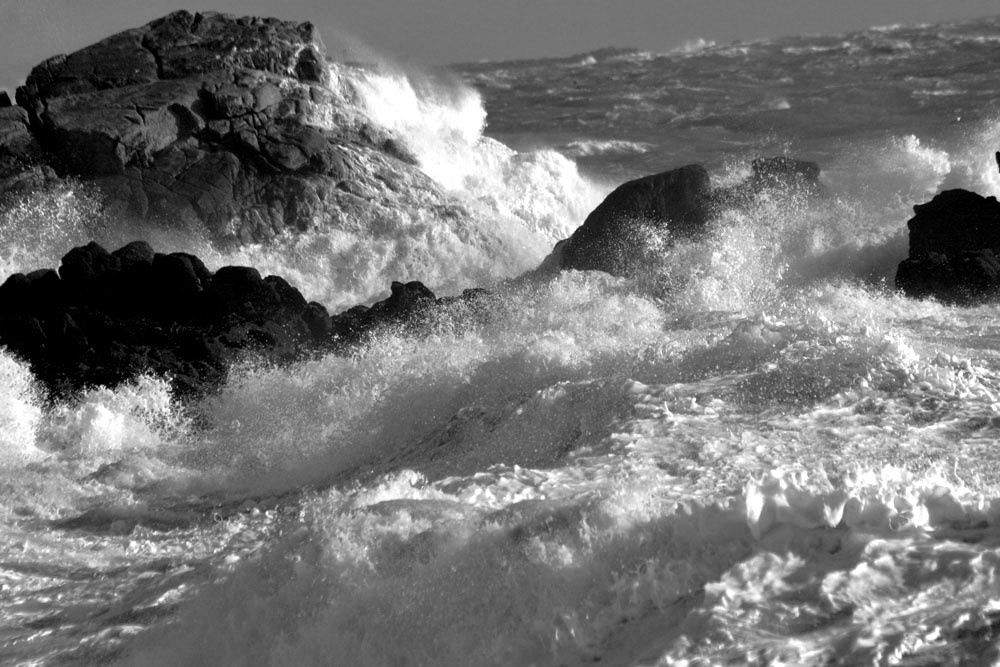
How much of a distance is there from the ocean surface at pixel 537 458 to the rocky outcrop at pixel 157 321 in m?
0.33

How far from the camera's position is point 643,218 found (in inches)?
648

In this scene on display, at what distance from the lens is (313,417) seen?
38.7 ft

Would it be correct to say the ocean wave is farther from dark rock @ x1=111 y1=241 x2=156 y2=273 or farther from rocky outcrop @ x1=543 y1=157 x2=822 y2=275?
dark rock @ x1=111 y1=241 x2=156 y2=273

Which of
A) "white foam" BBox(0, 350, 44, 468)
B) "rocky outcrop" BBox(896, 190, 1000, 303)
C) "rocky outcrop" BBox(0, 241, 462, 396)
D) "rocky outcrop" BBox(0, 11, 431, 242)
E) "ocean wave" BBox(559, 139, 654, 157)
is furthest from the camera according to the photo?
"ocean wave" BBox(559, 139, 654, 157)

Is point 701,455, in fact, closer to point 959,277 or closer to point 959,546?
point 959,546

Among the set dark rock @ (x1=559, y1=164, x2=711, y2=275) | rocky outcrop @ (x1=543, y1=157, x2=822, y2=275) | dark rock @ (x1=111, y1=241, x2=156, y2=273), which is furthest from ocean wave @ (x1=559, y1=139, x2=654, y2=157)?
dark rock @ (x1=111, y1=241, x2=156, y2=273)

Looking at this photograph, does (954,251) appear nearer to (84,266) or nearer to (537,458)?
(537,458)

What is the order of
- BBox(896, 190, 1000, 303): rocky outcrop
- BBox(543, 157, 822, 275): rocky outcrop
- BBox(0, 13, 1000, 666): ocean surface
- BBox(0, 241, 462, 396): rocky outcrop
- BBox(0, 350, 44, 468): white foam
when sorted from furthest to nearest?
BBox(543, 157, 822, 275): rocky outcrop → BBox(896, 190, 1000, 303): rocky outcrop → BBox(0, 241, 462, 396): rocky outcrop → BBox(0, 350, 44, 468): white foam → BBox(0, 13, 1000, 666): ocean surface

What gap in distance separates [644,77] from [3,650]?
33.8m

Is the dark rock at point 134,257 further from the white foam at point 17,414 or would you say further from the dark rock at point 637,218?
the dark rock at point 637,218

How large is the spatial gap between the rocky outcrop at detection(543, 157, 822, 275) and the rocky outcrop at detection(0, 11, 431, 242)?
3.18 m

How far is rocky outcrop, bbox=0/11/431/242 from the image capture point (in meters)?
16.4

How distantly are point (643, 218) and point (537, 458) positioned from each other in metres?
8.01

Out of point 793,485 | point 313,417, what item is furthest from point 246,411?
point 793,485
